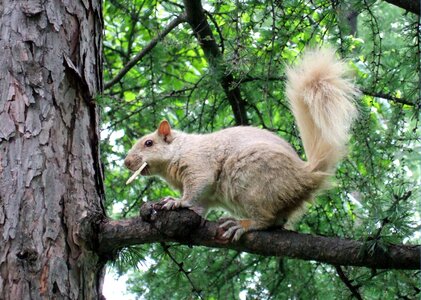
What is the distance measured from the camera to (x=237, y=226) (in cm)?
303

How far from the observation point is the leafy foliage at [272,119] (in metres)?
3.46

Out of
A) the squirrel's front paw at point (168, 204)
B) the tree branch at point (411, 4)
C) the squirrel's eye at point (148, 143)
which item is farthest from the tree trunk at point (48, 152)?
the tree branch at point (411, 4)

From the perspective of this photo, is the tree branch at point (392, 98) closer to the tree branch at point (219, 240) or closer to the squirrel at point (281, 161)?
the squirrel at point (281, 161)

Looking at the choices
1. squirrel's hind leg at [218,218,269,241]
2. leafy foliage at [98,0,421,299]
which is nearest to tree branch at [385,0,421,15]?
leafy foliage at [98,0,421,299]

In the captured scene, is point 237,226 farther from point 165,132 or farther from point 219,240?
point 165,132

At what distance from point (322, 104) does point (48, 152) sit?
126cm

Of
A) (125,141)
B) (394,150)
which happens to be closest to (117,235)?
(394,150)

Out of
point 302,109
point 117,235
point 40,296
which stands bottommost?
point 40,296

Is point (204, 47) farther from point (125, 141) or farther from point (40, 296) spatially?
point (40, 296)

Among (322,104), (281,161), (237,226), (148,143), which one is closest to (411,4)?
(322,104)

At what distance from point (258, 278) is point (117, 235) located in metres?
1.92

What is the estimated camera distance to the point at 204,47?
4.42 m

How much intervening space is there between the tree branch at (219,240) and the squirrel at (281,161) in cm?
10

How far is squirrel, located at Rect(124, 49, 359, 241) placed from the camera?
316cm
